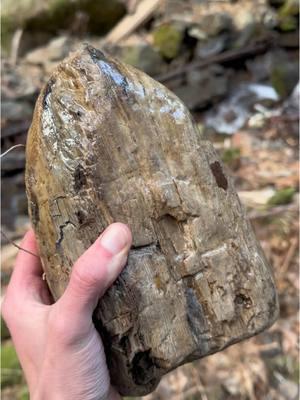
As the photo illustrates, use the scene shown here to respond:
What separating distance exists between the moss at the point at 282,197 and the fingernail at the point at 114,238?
6.88 feet

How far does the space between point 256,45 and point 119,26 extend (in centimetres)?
134

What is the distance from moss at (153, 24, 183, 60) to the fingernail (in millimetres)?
3384

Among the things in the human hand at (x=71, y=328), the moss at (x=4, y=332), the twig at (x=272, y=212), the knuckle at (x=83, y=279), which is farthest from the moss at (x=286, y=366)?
the knuckle at (x=83, y=279)

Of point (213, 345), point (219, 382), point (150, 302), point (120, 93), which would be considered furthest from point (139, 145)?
point (219, 382)

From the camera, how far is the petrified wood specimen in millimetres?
1568

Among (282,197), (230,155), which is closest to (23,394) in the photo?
(282,197)

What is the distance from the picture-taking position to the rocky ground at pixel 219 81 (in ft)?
10.5

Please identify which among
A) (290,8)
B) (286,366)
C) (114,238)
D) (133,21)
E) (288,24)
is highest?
(133,21)

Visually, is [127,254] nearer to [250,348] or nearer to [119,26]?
[250,348]

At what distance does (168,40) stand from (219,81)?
0.62m

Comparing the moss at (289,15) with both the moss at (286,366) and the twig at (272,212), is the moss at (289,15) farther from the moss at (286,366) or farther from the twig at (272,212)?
the moss at (286,366)

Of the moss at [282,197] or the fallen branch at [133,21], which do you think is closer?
the moss at [282,197]

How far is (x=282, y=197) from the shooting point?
340 cm

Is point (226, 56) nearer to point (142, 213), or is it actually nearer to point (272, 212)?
point (272, 212)
